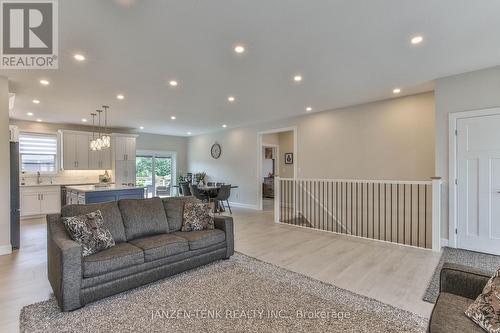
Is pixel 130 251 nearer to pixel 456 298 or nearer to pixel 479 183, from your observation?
pixel 456 298

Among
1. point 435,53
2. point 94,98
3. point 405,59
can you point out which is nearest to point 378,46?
point 405,59

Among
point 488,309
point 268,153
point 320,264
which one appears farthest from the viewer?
point 268,153

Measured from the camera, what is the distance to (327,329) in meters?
2.02

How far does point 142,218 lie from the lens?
3262mm

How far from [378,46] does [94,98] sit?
16.7ft

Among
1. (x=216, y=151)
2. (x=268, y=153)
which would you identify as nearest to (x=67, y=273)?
(x=216, y=151)

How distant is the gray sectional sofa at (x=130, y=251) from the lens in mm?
2281

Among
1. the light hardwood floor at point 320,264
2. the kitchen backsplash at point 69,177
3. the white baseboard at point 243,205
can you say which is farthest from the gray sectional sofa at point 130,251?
the kitchen backsplash at point 69,177

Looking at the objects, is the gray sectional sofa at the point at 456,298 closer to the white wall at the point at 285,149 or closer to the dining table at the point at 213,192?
the dining table at the point at 213,192

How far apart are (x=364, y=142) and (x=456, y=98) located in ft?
6.17

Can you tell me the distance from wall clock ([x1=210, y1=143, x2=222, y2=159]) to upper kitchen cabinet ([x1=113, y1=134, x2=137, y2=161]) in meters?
2.69

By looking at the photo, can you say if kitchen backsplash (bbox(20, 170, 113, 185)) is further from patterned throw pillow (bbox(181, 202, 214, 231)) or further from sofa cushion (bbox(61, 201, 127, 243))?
patterned throw pillow (bbox(181, 202, 214, 231))

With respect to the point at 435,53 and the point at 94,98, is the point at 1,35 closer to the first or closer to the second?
the point at 94,98

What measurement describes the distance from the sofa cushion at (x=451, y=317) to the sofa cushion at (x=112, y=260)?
8.25ft
